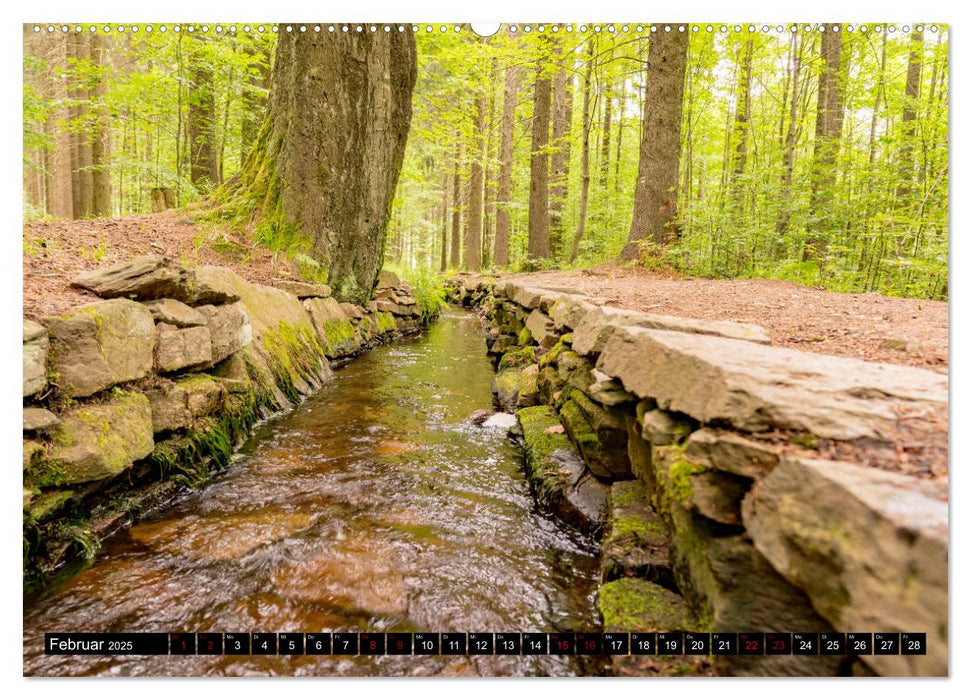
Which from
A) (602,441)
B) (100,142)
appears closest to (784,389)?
(602,441)

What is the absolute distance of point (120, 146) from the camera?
10070 mm

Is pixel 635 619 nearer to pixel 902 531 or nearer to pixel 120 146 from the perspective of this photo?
pixel 902 531

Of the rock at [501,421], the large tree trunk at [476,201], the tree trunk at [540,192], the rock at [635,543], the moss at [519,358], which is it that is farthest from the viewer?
the large tree trunk at [476,201]

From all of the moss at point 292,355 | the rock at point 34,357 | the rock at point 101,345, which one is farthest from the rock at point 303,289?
the rock at point 34,357

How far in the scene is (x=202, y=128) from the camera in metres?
11.1

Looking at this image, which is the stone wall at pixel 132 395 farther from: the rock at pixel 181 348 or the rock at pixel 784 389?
the rock at pixel 784 389

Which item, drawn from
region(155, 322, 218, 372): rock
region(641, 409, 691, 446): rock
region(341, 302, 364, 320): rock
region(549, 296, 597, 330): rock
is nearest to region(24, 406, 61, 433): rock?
region(155, 322, 218, 372): rock

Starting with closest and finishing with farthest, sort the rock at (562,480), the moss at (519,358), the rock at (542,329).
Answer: the rock at (562,480), the rock at (542,329), the moss at (519,358)

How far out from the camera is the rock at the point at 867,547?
0.87 meters

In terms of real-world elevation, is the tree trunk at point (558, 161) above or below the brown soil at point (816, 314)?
above

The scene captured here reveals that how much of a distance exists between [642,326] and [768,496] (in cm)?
169

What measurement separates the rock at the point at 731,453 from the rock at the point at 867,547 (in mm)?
108

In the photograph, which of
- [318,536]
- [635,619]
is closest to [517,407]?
[318,536]

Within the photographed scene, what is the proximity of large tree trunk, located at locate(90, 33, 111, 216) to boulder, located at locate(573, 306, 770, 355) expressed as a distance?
836cm
